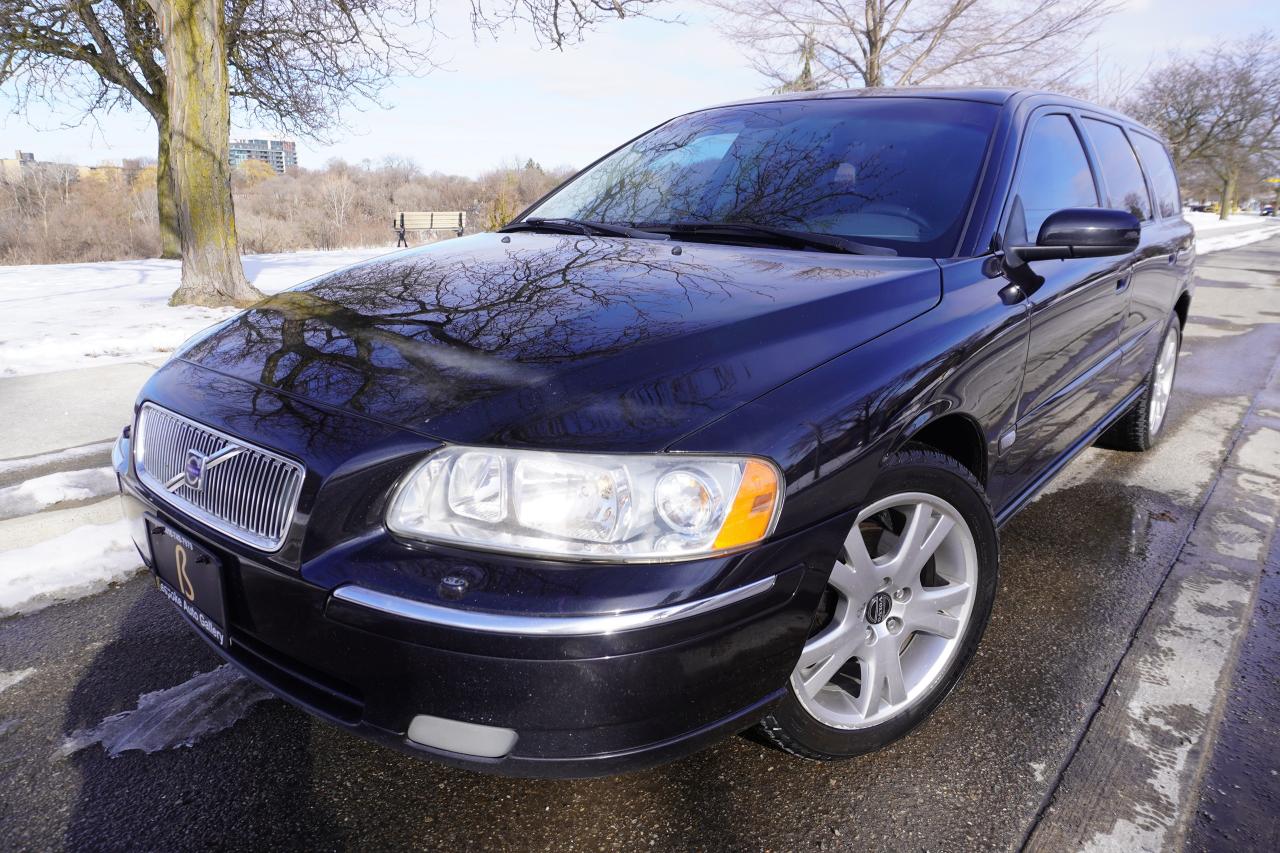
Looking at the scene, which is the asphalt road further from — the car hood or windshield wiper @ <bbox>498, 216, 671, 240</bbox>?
windshield wiper @ <bbox>498, 216, 671, 240</bbox>

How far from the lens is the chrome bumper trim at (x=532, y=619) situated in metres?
1.38

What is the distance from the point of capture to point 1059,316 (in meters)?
2.64

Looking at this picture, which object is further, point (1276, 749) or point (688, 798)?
point (1276, 749)

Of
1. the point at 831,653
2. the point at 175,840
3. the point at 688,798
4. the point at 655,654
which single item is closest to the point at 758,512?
the point at 655,654

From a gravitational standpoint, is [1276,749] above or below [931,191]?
below

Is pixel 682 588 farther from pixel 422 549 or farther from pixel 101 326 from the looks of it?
pixel 101 326

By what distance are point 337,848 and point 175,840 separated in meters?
0.34

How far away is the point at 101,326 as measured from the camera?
7.47m

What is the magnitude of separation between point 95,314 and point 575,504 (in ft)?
28.6

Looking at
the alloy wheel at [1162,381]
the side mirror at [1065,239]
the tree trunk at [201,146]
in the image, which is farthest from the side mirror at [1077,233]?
the tree trunk at [201,146]

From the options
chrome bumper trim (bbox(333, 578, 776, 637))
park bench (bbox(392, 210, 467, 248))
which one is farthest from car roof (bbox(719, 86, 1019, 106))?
park bench (bbox(392, 210, 467, 248))

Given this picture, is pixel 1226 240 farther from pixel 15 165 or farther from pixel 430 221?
pixel 15 165

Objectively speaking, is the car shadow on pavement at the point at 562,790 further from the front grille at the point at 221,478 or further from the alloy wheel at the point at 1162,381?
the alloy wheel at the point at 1162,381

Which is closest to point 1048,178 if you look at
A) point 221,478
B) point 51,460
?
point 221,478
